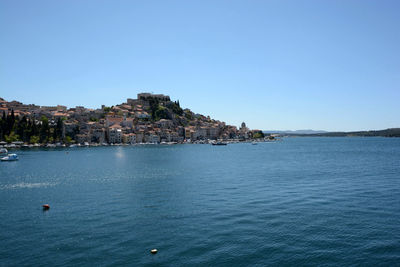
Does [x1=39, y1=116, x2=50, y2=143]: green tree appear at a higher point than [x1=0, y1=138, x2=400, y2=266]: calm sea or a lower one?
higher

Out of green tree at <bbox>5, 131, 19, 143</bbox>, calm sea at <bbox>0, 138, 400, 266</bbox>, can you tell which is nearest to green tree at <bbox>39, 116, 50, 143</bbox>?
green tree at <bbox>5, 131, 19, 143</bbox>

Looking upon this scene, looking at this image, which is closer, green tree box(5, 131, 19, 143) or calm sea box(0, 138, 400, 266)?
calm sea box(0, 138, 400, 266)

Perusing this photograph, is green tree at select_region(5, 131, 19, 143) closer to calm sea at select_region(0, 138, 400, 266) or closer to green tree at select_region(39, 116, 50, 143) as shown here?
green tree at select_region(39, 116, 50, 143)

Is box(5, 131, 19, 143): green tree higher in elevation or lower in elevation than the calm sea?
higher

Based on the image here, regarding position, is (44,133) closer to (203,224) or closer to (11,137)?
(11,137)

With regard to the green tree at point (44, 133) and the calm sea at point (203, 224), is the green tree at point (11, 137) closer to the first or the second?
the green tree at point (44, 133)

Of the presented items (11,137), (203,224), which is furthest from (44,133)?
(203,224)

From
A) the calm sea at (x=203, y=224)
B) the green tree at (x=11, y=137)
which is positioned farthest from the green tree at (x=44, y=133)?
the calm sea at (x=203, y=224)

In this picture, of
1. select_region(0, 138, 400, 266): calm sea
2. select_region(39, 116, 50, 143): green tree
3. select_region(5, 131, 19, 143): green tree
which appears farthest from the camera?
select_region(39, 116, 50, 143): green tree

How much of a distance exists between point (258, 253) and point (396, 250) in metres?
8.67

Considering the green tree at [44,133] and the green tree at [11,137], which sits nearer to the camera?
the green tree at [11,137]

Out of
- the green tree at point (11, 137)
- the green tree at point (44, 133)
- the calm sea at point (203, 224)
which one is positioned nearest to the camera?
the calm sea at point (203, 224)

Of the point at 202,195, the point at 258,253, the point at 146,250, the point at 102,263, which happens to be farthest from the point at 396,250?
the point at 202,195

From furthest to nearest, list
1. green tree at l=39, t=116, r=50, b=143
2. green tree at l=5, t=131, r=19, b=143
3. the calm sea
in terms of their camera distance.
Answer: green tree at l=39, t=116, r=50, b=143 < green tree at l=5, t=131, r=19, b=143 < the calm sea
